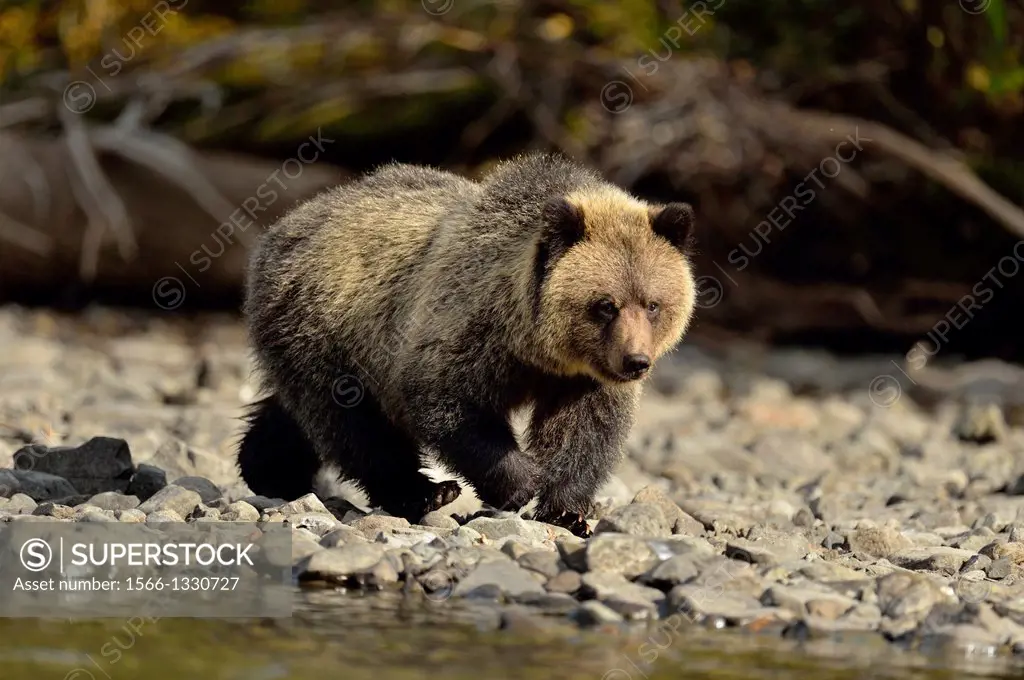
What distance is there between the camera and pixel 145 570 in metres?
6.42

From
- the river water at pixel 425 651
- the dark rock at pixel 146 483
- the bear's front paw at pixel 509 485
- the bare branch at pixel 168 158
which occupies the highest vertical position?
the bare branch at pixel 168 158

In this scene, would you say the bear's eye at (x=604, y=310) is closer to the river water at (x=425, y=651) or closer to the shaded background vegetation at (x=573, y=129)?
Result: the river water at (x=425, y=651)

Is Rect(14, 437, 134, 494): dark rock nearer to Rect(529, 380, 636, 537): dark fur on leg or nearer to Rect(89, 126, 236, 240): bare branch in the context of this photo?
Rect(529, 380, 636, 537): dark fur on leg

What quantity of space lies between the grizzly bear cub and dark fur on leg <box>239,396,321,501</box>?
0.04 ft

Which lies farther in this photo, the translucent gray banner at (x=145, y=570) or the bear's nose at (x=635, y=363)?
the bear's nose at (x=635, y=363)

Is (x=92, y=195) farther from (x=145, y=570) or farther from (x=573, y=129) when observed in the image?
(x=145, y=570)

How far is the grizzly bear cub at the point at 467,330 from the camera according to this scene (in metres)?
7.37

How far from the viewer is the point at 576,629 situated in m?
5.75

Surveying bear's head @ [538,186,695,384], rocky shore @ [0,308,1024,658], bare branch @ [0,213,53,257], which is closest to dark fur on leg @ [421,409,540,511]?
rocky shore @ [0,308,1024,658]

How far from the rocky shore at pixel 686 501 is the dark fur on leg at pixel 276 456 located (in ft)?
0.67

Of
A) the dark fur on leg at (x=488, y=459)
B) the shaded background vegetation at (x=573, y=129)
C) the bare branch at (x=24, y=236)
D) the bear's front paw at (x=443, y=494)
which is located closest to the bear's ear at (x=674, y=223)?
the dark fur on leg at (x=488, y=459)

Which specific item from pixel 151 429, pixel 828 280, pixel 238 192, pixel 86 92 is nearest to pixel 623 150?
pixel 828 280

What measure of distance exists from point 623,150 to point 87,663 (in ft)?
34.9

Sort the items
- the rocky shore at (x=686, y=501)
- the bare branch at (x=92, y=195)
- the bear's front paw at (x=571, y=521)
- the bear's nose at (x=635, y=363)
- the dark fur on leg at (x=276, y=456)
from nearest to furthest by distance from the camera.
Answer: the rocky shore at (x=686, y=501), the bear's nose at (x=635, y=363), the bear's front paw at (x=571, y=521), the dark fur on leg at (x=276, y=456), the bare branch at (x=92, y=195)
